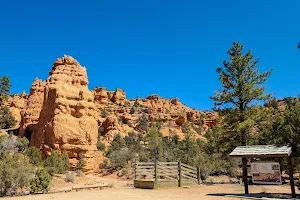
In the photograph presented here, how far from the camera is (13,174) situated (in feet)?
40.6

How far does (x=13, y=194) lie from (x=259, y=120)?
630 inches

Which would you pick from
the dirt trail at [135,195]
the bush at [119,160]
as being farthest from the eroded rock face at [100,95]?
the dirt trail at [135,195]

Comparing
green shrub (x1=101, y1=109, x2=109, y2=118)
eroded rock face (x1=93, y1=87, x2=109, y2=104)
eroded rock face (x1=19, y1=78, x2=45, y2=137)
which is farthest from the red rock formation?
eroded rock face (x1=19, y1=78, x2=45, y2=137)

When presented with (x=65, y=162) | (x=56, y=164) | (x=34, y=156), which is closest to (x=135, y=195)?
(x=56, y=164)

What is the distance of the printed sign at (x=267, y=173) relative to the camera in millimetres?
11164

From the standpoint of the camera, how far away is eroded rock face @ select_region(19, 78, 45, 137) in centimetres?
3181

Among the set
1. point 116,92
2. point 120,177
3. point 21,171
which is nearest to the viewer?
point 21,171

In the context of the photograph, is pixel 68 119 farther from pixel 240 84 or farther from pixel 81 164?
pixel 240 84

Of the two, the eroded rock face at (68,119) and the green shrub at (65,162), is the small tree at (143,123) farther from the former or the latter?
the green shrub at (65,162)

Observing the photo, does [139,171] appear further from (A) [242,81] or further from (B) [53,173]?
(A) [242,81]

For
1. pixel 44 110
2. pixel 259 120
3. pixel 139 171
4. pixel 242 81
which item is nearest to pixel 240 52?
pixel 242 81

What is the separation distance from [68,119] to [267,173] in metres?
19.0

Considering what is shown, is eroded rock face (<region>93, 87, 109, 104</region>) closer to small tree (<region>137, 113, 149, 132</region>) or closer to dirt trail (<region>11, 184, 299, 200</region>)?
small tree (<region>137, 113, 149, 132</region>)

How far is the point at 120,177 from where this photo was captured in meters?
24.2
